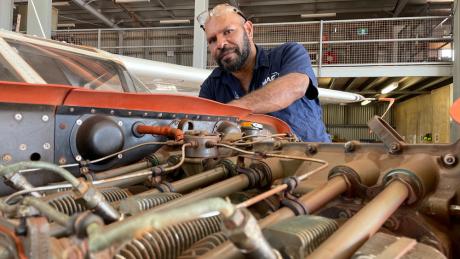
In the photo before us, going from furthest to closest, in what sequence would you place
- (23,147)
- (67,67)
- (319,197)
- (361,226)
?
(67,67) → (23,147) → (319,197) → (361,226)

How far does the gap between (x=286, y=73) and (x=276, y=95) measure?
41 centimetres

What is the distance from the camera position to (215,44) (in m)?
2.96

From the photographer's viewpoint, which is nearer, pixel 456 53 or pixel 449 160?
pixel 449 160

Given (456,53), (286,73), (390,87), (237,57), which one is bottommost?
(286,73)

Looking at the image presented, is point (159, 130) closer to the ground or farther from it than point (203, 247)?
farther from it

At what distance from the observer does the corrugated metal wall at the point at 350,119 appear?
15.0m

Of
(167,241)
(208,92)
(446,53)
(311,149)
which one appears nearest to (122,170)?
(167,241)

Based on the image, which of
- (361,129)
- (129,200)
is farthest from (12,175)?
(361,129)

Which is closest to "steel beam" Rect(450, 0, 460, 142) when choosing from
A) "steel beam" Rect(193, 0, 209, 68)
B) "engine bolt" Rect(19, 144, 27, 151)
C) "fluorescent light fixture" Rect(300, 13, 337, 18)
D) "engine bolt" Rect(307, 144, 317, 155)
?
"steel beam" Rect(193, 0, 209, 68)

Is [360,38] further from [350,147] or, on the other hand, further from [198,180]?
[198,180]

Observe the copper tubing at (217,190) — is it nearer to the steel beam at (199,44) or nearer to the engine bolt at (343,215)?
the engine bolt at (343,215)

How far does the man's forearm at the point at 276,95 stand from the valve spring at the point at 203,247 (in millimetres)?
1204

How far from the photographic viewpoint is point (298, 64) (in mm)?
2650

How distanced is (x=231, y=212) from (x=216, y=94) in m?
2.72
